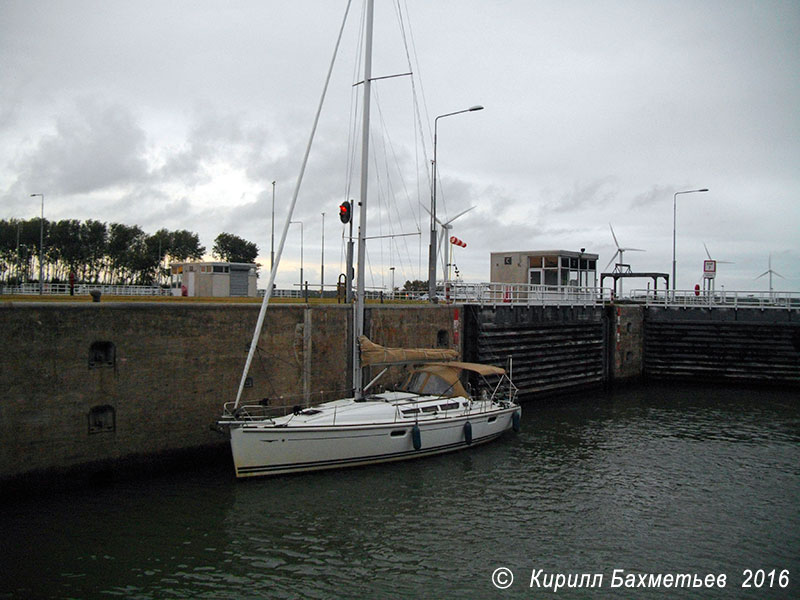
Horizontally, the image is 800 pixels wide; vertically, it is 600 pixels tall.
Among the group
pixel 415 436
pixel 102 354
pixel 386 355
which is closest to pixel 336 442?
pixel 415 436

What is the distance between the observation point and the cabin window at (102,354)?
18828mm

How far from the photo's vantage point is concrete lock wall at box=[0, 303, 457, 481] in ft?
56.9

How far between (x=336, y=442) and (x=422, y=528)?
185 inches

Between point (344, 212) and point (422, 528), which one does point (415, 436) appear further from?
point (344, 212)

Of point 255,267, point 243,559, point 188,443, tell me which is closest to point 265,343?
point 188,443

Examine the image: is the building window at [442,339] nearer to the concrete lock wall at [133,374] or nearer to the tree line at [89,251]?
the concrete lock wall at [133,374]

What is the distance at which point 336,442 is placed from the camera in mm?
20000

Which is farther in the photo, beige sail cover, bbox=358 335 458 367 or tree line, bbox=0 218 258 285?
tree line, bbox=0 218 258 285

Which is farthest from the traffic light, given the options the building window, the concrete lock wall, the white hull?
the building window

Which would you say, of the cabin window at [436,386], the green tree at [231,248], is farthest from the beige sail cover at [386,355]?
the green tree at [231,248]

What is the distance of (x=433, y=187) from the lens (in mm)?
32469

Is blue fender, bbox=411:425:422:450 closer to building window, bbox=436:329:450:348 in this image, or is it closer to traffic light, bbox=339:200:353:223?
traffic light, bbox=339:200:353:223

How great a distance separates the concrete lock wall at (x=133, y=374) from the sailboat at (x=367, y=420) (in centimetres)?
123

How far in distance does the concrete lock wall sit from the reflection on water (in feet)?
4.66
